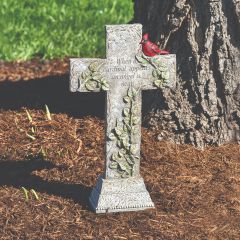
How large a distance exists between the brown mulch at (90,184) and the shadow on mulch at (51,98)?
A: 16 centimetres

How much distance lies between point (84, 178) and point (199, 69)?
1.18 metres

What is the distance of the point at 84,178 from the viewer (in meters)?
6.33

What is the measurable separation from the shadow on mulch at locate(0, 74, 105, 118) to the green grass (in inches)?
36.0

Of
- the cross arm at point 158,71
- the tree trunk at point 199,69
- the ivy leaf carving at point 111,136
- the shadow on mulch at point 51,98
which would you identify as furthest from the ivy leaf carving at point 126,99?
the shadow on mulch at point 51,98

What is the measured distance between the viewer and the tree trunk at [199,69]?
6.53m

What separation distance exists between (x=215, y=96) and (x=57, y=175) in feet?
4.37

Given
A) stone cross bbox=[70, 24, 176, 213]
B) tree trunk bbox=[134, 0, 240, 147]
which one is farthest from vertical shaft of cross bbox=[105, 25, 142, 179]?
tree trunk bbox=[134, 0, 240, 147]

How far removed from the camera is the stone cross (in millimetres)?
5590

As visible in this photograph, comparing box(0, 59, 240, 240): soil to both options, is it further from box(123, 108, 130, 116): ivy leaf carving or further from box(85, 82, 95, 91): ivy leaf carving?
box(85, 82, 95, 91): ivy leaf carving

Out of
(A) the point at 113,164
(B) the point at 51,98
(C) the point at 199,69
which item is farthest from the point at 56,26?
(A) the point at 113,164

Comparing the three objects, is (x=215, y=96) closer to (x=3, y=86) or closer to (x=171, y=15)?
(x=171, y=15)

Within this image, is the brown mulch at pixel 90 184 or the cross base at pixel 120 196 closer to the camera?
the brown mulch at pixel 90 184

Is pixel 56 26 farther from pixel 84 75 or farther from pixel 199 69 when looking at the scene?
pixel 84 75

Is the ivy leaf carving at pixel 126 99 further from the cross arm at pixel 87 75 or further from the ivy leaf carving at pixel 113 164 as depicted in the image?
the ivy leaf carving at pixel 113 164
